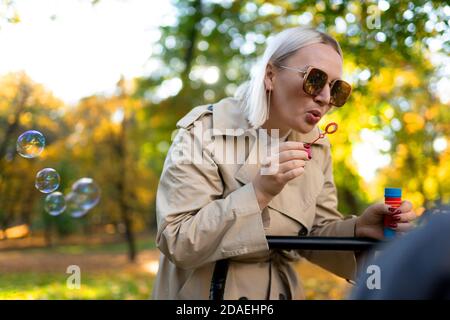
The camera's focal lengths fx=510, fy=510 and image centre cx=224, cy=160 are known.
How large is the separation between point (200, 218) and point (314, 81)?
81 cm

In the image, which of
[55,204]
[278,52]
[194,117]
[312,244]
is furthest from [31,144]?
[312,244]

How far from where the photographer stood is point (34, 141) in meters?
4.22

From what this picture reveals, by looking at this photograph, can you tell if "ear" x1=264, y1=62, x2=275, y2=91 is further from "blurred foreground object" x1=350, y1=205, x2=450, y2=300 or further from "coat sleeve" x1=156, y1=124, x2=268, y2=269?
"blurred foreground object" x1=350, y1=205, x2=450, y2=300

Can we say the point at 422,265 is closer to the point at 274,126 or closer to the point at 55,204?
the point at 274,126

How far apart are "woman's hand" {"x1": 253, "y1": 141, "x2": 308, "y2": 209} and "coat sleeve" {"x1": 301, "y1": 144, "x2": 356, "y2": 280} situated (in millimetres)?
648

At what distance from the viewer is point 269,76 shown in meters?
2.50

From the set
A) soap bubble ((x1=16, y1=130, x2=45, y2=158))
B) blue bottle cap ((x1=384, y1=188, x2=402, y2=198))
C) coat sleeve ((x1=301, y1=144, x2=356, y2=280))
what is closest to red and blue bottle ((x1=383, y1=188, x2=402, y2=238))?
blue bottle cap ((x1=384, y1=188, x2=402, y2=198))

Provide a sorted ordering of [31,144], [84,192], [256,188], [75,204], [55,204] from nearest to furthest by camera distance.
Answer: [256,188]
[31,144]
[55,204]
[84,192]
[75,204]

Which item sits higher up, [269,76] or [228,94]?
[228,94]

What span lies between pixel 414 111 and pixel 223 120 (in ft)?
43.1

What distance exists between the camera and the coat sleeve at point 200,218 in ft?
6.86

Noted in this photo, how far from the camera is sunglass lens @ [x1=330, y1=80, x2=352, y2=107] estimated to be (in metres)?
2.39

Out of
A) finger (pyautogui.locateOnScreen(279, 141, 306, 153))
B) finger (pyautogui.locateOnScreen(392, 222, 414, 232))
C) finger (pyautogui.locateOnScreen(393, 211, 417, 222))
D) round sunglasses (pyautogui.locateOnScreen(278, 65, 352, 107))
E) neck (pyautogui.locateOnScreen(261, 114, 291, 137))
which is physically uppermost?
round sunglasses (pyautogui.locateOnScreen(278, 65, 352, 107))

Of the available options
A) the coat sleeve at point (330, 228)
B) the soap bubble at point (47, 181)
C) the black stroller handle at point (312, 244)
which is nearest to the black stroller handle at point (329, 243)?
the black stroller handle at point (312, 244)
